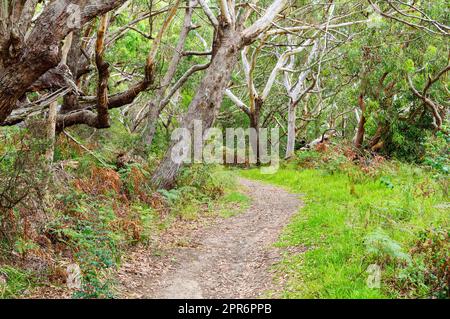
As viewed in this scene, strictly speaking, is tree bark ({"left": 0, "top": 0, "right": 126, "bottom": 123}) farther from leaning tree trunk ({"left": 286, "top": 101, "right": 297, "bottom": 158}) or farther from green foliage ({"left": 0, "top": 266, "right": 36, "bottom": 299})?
leaning tree trunk ({"left": 286, "top": 101, "right": 297, "bottom": 158})

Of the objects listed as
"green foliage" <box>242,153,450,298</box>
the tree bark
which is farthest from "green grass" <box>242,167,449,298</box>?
the tree bark

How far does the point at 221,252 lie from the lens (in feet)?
23.1

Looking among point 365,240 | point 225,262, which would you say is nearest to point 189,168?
point 225,262

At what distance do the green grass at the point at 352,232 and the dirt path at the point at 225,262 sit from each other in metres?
0.33

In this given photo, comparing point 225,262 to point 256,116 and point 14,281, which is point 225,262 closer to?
point 14,281

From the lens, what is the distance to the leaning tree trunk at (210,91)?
10211 millimetres

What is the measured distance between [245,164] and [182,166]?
33.0ft

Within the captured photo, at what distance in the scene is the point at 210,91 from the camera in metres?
10.3

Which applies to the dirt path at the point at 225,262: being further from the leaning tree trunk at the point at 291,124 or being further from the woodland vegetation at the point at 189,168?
the leaning tree trunk at the point at 291,124

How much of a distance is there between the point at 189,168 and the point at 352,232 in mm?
5284

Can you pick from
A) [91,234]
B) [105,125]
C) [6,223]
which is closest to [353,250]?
[91,234]

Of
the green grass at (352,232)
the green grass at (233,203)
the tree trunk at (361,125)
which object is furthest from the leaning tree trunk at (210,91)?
the tree trunk at (361,125)

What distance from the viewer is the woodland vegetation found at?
4.96 metres

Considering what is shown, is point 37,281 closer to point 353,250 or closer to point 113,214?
point 113,214
